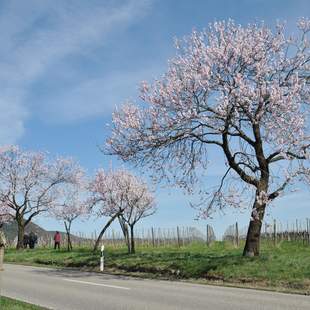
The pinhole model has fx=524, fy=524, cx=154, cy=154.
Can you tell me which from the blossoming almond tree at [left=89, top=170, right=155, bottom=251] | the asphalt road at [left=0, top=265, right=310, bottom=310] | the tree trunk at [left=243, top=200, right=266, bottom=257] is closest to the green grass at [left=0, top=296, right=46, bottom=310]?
the asphalt road at [left=0, top=265, right=310, bottom=310]

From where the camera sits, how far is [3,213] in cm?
5088

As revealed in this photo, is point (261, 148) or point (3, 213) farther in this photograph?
point (3, 213)

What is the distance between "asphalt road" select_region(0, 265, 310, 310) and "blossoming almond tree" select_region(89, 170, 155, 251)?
15753 millimetres

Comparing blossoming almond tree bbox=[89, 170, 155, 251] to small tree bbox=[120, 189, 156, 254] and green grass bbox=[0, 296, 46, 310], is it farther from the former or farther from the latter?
green grass bbox=[0, 296, 46, 310]

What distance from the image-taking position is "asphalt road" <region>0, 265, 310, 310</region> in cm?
1210

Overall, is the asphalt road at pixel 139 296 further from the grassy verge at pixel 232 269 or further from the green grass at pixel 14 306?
the grassy verge at pixel 232 269

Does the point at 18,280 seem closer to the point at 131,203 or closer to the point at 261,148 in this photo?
the point at 261,148

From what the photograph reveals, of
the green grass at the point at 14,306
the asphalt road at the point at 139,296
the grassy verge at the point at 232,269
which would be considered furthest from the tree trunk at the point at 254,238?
the green grass at the point at 14,306

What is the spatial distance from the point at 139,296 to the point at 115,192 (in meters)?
23.2

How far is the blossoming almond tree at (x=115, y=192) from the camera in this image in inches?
1369

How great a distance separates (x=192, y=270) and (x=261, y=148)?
5466 millimetres

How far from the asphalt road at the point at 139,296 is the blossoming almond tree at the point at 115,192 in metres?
15.8

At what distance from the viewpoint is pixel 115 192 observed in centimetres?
3700

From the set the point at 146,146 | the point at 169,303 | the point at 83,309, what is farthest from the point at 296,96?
the point at 83,309
